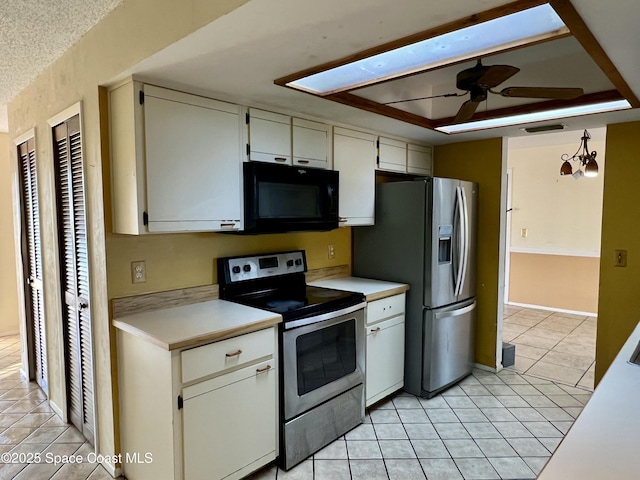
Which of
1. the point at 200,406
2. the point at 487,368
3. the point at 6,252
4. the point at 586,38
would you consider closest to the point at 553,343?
the point at 487,368

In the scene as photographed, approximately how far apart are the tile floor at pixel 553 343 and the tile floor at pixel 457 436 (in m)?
0.32

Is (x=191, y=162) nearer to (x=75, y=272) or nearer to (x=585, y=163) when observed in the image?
(x=75, y=272)

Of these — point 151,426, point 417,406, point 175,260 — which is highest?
point 175,260

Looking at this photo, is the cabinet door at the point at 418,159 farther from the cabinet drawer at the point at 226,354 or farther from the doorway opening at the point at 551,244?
the cabinet drawer at the point at 226,354

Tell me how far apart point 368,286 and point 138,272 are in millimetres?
1619

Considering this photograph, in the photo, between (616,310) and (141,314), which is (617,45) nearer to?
(616,310)

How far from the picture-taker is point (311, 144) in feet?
9.11

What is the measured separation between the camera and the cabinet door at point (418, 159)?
12.0 ft

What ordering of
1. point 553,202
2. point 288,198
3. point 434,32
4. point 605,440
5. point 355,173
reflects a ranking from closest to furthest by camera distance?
point 605,440, point 434,32, point 288,198, point 355,173, point 553,202

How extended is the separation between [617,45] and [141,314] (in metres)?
2.58

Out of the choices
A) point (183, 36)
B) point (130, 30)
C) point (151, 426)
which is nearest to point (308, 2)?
point (183, 36)

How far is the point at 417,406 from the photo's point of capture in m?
3.00

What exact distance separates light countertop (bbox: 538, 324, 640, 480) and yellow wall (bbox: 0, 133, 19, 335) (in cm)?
532

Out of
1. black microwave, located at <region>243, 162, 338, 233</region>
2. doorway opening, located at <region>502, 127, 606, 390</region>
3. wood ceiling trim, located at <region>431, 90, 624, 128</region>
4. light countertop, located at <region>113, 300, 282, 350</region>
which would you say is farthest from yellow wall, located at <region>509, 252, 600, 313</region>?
light countertop, located at <region>113, 300, 282, 350</region>
